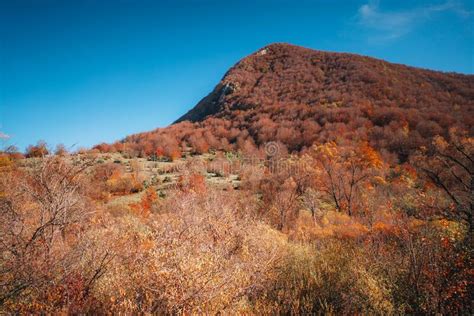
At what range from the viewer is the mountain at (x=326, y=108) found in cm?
3600

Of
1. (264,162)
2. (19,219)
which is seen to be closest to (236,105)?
(264,162)

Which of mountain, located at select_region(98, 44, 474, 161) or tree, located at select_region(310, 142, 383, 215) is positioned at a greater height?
mountain, located at select_region(98, 44, 474, 161)

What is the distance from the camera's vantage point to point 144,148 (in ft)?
117

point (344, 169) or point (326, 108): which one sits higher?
point (326, 108)

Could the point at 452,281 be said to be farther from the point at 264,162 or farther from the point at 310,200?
the point at 264,162

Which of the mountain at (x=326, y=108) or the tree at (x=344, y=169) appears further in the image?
the mountain at (x=326, y=108)

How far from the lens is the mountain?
36.0 m

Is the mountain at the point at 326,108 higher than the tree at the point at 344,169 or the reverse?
higher

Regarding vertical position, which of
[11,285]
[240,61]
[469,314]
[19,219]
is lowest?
[469,314]

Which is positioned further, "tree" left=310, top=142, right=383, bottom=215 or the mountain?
the mountain

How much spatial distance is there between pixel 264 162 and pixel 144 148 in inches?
655

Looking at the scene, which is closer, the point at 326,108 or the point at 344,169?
the point at 344,169

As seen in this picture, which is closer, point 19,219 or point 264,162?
point 19,219

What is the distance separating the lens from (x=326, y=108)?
4334 cm
